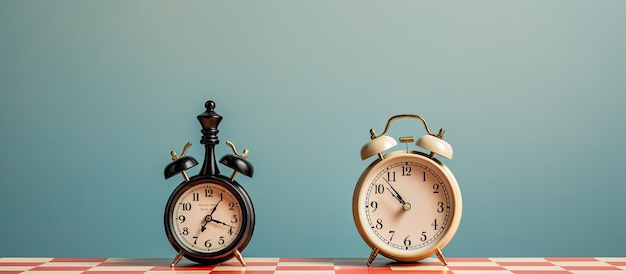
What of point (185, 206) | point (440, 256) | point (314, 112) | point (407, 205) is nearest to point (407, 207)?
point (407, 205)

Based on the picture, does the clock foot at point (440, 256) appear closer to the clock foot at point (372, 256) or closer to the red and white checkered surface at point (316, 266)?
the red and white checkered surface at point (316, 266)

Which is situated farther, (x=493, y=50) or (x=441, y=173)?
(x=493, y=50)

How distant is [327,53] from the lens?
2.80m

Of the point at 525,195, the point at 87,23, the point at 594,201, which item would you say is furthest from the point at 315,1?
the point at 594,201

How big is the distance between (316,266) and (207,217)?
1.09 ft

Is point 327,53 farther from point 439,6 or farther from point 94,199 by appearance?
point 94,199

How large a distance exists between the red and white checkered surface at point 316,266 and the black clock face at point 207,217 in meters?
0.06

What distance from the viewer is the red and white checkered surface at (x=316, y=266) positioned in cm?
199

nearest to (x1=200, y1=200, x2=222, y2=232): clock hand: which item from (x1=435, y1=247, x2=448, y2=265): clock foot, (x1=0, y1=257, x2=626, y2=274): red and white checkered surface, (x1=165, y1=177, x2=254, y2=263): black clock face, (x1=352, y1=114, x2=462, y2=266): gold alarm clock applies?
(x1=165, y1=177, x2=254, y2=263): black clock face

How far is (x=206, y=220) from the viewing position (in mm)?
2055

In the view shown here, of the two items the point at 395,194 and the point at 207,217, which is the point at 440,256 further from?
the point at 207,217

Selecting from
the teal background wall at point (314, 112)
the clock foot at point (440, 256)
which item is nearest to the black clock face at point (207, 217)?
the clock foot at point (440, 256)

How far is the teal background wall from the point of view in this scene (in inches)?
110

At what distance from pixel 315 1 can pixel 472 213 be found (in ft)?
3.28
